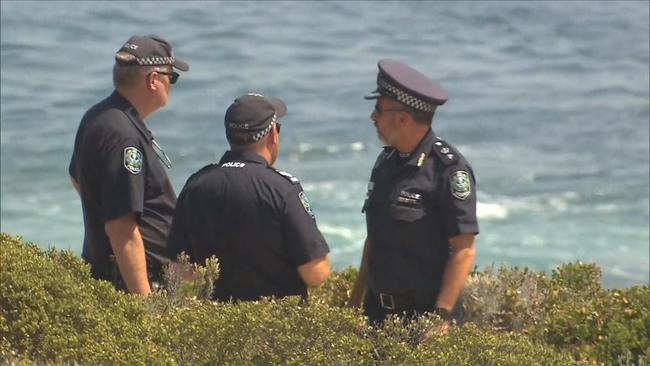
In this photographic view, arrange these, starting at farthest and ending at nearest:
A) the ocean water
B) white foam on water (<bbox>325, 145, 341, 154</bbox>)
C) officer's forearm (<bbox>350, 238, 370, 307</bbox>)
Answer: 1. white foam on water (<bbox>325, 145, 341, 154</bbox>)
2. the ocean water
3. officer's forearm (<bbox>350, 238, 370, 307</bbox>)

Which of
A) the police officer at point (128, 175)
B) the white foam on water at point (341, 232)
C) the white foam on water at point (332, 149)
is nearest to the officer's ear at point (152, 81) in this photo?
the police officer at point (128, 175)

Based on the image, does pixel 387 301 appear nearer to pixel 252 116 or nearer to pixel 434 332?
pixel 434 332

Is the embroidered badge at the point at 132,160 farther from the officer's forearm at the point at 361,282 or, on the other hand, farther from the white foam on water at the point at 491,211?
the white foam on water at the point at 491,211

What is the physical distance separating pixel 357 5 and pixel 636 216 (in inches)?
484

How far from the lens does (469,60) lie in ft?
85.1

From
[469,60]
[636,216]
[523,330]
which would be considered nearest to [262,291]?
[523,330]

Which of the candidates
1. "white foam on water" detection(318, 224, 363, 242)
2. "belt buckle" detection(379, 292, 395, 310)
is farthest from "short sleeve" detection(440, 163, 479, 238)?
"white foam on water" detection(318, 224, 363, 242)

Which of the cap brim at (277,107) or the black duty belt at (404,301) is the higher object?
the cap brim at (277,107)

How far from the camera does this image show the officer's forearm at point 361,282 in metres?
7.31

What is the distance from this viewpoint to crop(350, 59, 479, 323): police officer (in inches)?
270

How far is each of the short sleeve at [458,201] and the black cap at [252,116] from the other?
81 cm

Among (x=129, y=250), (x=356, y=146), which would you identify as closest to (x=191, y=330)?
(x=129, y=250)

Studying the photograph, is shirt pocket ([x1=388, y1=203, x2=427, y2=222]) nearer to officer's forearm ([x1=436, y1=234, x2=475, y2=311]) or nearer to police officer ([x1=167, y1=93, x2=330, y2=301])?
officer's forearm ([x1=436, y1=234, x2=475, y2=311])

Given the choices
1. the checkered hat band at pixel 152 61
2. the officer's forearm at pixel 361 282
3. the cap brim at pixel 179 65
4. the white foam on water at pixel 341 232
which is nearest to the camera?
the officer's forearm at pixel 361 282
